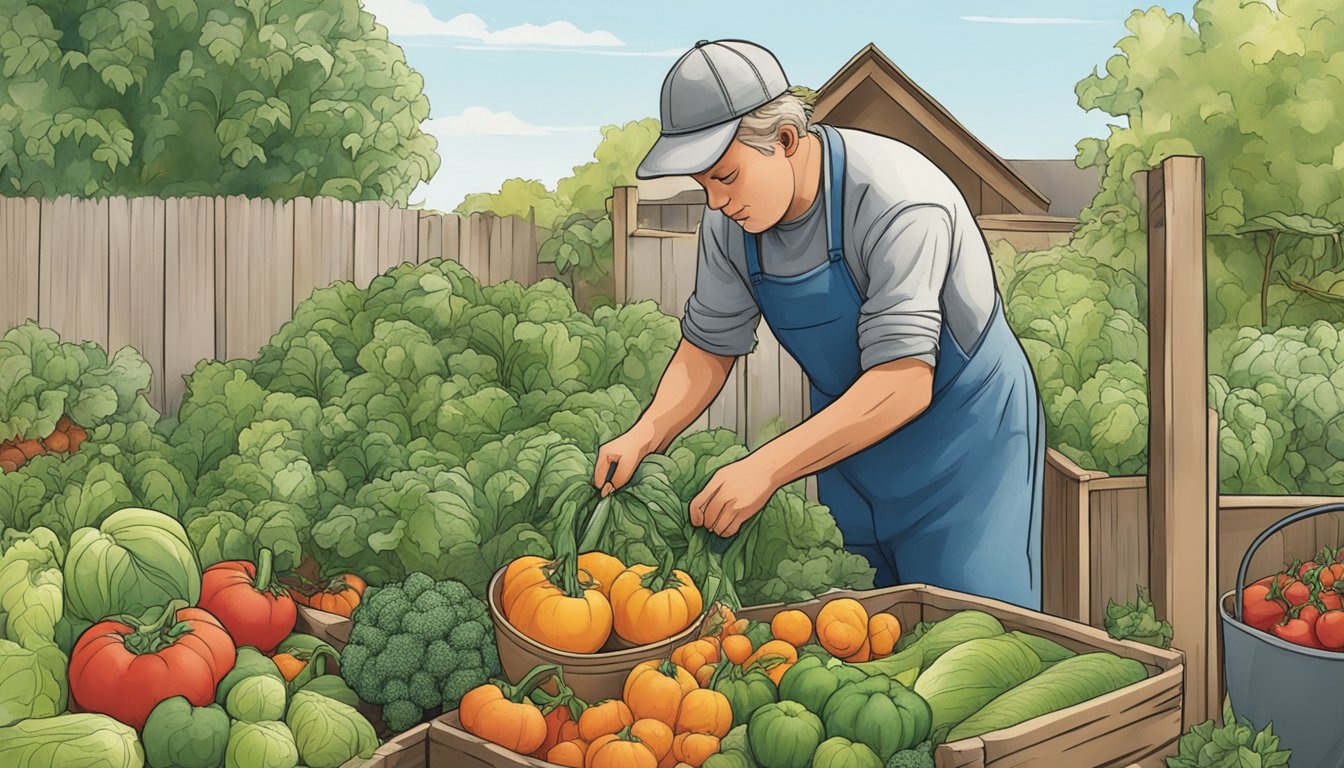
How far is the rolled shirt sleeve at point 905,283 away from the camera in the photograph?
2.38m

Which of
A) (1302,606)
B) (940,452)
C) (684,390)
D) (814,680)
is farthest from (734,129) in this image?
(1302,606)

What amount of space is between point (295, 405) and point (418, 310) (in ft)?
1.28

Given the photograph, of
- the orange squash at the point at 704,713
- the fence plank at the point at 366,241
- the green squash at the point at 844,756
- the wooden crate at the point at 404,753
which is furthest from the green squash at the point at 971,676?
the fence plank at the point at 366,241

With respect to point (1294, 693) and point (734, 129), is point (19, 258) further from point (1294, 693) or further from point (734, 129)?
point (1294, 693)

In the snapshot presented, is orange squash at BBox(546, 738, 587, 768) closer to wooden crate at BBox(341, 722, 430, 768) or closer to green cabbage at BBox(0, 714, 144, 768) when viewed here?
wooden crate at BBox(341, 722, 430, 768)

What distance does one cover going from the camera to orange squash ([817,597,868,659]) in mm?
2301

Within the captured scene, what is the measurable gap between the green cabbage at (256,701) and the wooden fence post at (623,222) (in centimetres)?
138

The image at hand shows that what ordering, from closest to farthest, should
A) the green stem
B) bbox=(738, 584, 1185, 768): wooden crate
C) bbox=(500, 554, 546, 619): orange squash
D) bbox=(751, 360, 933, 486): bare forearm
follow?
bbox=(738, 584, 1185, 768): wooden crate → the green stem → bbox=(500, 554, 546, 619): orange squash → bbox=(751, 360, 933, 486): bare forearm


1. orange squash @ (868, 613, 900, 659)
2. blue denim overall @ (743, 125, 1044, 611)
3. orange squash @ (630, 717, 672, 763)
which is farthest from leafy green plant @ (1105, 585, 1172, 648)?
orange squash @ (630, 717, 672, 763)

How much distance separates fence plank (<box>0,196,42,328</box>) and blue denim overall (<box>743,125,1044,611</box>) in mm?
2000

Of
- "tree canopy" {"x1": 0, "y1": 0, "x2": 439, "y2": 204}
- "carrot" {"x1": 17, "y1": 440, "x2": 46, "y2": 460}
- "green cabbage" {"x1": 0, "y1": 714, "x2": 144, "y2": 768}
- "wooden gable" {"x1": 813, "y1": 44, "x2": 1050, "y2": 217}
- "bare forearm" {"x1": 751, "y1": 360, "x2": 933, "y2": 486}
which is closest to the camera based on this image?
"green cabbage" {"x1": 0, "y1": 714, "x2": 144, "y2": 768}

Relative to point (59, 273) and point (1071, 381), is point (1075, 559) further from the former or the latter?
point (59, 273)

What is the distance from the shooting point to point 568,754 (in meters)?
2.10

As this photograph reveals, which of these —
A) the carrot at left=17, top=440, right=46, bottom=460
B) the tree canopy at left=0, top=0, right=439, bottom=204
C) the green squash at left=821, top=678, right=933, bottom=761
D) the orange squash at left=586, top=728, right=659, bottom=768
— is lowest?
the orange squash at left=586, top=728, right=659, bottom=768
